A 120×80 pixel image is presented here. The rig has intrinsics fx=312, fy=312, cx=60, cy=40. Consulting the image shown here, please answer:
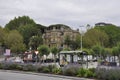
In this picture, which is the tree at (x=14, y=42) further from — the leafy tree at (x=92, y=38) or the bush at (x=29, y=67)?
the bush at (x=29, y=67)

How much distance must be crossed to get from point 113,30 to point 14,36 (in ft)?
146

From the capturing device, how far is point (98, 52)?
242 feet

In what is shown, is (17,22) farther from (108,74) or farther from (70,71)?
(108,74)

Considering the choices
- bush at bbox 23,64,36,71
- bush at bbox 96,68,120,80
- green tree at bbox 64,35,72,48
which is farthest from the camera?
green tree at bbox 64,35,72,48

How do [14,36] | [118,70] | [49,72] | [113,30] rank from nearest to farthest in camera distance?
[118,70] < [49,72] < [14,36] < [113,30]

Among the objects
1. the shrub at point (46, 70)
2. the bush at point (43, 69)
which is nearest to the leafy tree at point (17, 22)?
the bush at point (43, 69)

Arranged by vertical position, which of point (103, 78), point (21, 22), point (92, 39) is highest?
point (21, 22)

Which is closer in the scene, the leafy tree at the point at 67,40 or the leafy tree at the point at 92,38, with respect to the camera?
the leafy tree at the point at 92,38

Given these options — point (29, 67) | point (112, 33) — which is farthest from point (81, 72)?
point (112, 33)

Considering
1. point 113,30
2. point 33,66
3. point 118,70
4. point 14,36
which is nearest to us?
point 118,70

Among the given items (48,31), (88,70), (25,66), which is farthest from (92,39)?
(88,70)

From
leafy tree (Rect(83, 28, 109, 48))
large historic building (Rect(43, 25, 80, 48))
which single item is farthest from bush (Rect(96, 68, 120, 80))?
large historic building (Rect(43, 25, 80, 48))

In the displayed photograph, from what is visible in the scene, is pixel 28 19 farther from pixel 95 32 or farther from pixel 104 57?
pixel 104 57

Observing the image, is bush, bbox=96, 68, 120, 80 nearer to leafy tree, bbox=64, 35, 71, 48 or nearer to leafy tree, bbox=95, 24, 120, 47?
leafy tree, bbox=95, 24, 120, 47
